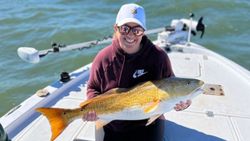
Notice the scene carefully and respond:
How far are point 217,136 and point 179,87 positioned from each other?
129 centimetres

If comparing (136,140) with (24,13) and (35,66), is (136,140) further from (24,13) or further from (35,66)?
(24,13)

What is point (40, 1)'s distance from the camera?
11719mm

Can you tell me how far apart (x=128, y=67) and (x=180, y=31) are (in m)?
3.18

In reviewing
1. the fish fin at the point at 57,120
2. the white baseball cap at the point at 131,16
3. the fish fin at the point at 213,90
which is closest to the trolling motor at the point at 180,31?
the fish fin at the point at 213,90

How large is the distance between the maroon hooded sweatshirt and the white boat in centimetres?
54

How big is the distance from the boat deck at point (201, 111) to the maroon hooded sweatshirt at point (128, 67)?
2.57 ft

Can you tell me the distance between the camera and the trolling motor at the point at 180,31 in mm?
5941

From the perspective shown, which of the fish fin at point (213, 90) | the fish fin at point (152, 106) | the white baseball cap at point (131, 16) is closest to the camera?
the fish fin at point (152, 106)

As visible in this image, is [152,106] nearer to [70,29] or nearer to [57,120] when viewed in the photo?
[57,120]

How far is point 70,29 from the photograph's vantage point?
943cm

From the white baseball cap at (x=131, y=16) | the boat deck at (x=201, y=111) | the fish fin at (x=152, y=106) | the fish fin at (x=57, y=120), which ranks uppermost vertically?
the white baseball cap at (x=131, y=16)

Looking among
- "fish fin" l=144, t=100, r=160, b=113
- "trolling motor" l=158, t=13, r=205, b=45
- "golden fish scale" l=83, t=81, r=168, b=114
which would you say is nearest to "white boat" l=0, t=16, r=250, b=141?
"trolling motor" l=158, t=13, r=205, b=45

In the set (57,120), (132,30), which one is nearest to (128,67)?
(132,30)

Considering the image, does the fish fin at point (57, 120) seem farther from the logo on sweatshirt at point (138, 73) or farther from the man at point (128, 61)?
the logo on sweatshirt at point (138, 73)
